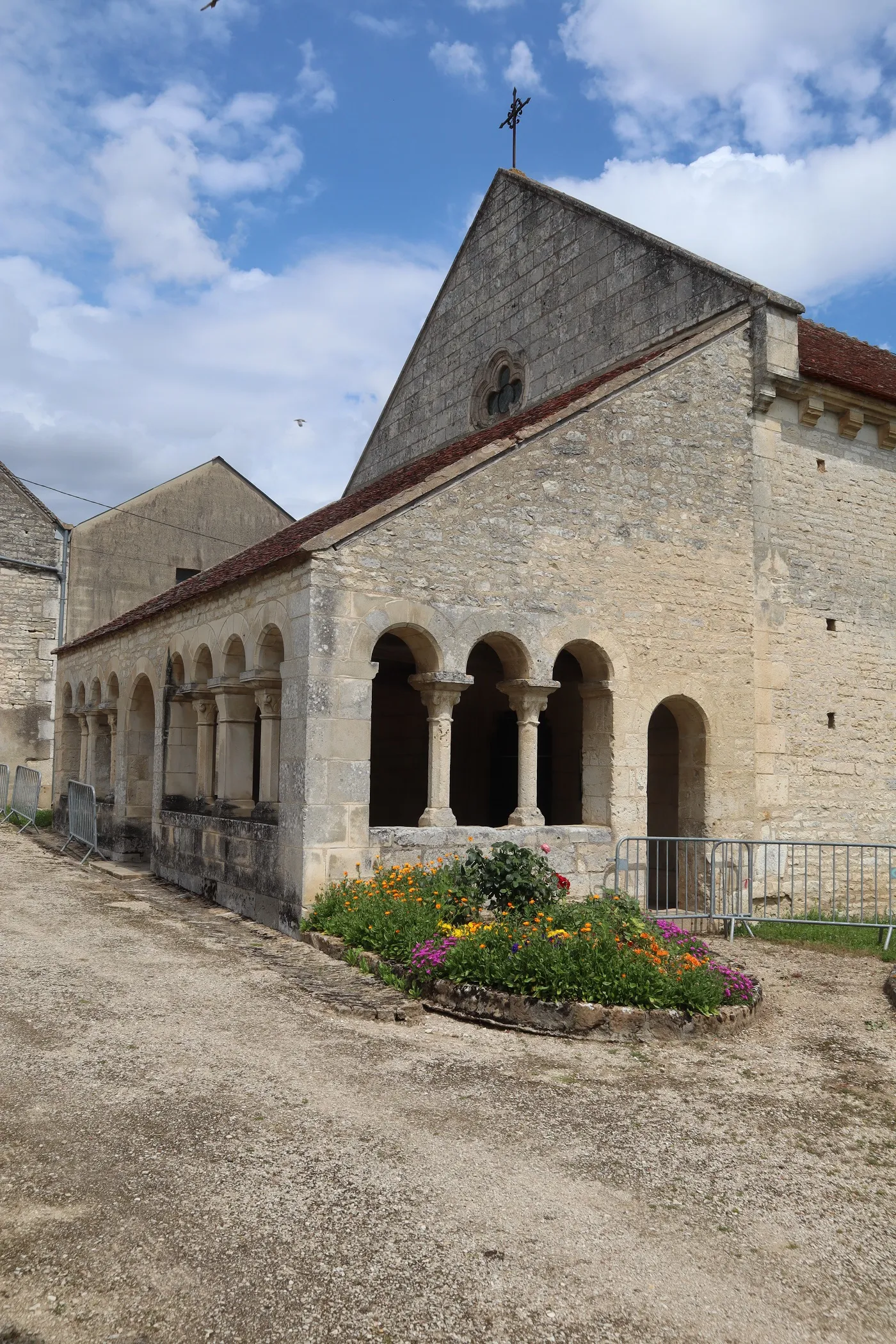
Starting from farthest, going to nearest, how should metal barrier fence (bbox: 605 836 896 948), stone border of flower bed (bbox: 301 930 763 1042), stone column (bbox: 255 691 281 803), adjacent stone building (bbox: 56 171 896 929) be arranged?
metal barrier fence (bbox: 605 836 896 948)
stone column (bbox: 255 691 281 803)
adjacent stone building (bbox: 56 171 896 929)
stone border of flower bed (bbox: 301 930 763 1042)

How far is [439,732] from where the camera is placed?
8516 mm

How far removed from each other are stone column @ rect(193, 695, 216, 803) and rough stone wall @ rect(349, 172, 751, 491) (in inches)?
235

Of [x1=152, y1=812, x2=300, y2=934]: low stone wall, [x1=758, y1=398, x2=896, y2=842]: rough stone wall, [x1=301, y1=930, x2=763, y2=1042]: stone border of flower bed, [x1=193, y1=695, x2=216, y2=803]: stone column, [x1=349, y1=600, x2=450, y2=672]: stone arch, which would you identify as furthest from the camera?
[x1=193, y1=695, x2=216, y2=803]: stone column

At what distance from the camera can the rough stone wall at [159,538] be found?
65.1 ft

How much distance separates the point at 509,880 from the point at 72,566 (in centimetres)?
1527

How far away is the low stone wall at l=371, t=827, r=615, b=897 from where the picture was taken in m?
8.02

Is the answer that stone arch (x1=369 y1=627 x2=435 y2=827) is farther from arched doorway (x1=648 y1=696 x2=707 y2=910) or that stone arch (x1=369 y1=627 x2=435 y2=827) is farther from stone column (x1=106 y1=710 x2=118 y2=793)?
arched doorway (x1=648 y1=696 x2=707 y2=910)

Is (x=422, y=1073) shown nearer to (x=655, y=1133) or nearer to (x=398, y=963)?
(x=655, y=1133)

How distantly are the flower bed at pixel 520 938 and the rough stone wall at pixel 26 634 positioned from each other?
13231 millimetres

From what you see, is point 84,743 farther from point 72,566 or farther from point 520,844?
point 520,844

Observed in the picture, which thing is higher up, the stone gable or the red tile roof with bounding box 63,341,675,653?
the stone gable

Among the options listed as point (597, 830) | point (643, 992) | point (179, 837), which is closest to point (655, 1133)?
point (643, 992)

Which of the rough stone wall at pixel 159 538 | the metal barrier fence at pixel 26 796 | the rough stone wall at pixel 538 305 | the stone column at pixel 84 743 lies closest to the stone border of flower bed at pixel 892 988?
the rough stone wall at pixel 538 305

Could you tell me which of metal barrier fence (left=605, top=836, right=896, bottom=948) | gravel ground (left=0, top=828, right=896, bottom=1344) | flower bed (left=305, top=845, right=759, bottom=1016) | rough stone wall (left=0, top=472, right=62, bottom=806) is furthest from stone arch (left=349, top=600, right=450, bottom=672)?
rough stone wall (left=0, top=472, right=62, bottom=806)
